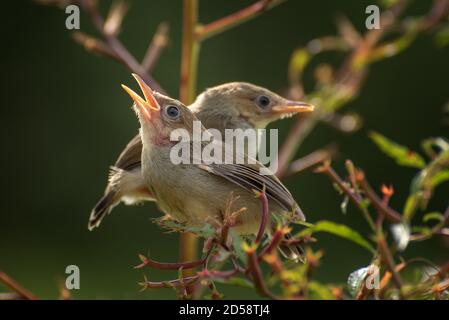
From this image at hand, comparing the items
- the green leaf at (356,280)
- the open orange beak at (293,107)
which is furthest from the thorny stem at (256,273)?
the open orange beak at (293,107)

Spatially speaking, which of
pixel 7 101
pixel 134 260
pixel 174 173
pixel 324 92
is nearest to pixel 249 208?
pixel 174 173

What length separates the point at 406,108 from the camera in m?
7.92

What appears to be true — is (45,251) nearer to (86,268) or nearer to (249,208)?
(86,268)

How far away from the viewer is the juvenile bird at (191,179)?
2.25m

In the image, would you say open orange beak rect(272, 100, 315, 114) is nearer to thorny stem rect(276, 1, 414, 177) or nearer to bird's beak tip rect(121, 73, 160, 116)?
thorny stem rect(276, 1, 414, 177)

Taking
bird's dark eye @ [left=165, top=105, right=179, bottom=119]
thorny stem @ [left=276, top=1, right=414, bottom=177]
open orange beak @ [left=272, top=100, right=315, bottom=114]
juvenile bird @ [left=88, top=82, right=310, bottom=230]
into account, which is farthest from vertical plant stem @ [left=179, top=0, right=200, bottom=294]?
juvenile bird @ [left=88, top=82, right=310, bottom=230]

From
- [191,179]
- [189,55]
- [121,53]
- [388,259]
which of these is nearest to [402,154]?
[388,259]

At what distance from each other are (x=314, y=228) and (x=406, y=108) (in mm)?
6534

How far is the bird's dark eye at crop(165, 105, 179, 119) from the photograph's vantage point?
2.52 m

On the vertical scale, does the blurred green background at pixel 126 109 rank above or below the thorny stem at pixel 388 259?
above

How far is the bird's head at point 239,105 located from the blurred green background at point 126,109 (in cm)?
373

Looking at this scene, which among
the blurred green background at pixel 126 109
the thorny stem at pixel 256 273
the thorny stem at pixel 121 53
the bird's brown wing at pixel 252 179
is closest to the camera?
the thorny stem at pixel 256 273

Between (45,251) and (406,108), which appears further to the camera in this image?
(406,108)

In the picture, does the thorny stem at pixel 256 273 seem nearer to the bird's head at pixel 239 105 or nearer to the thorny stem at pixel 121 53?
the thorny stem at pixel 121 53
